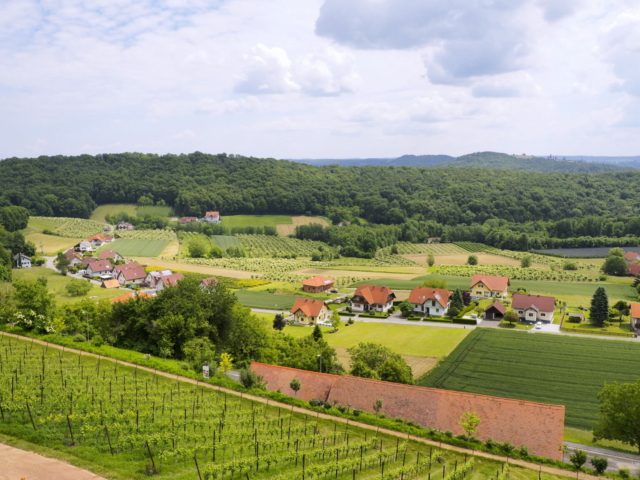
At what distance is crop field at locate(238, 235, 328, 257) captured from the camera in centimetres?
11344

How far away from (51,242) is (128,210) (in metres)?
42.1

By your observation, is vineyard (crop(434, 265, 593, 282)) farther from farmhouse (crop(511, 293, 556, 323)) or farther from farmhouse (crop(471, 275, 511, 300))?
farmhouse (crop(511, 293, 556, 323))

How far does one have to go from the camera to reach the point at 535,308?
2276 inches

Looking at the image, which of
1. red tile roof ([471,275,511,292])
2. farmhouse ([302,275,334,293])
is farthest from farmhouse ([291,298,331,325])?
red tile roof ([471,275,511,292])

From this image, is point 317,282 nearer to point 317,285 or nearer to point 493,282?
point 317,285

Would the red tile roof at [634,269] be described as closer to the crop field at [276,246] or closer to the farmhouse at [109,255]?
the crop field at [276,246]

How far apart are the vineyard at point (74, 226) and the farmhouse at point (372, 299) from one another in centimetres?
8133

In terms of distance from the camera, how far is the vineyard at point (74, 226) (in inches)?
4739

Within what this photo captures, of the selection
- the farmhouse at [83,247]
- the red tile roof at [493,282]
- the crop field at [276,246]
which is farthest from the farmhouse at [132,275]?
the red tile roof at [493,282]

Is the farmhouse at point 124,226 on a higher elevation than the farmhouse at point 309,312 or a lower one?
higher

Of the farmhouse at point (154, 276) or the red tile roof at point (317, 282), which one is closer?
the red tile roof at point (317, 282)

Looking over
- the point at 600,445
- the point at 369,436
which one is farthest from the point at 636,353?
the point at 369,436

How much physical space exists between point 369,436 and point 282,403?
561 cm

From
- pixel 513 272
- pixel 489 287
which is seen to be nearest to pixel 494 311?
pixel 489 287
